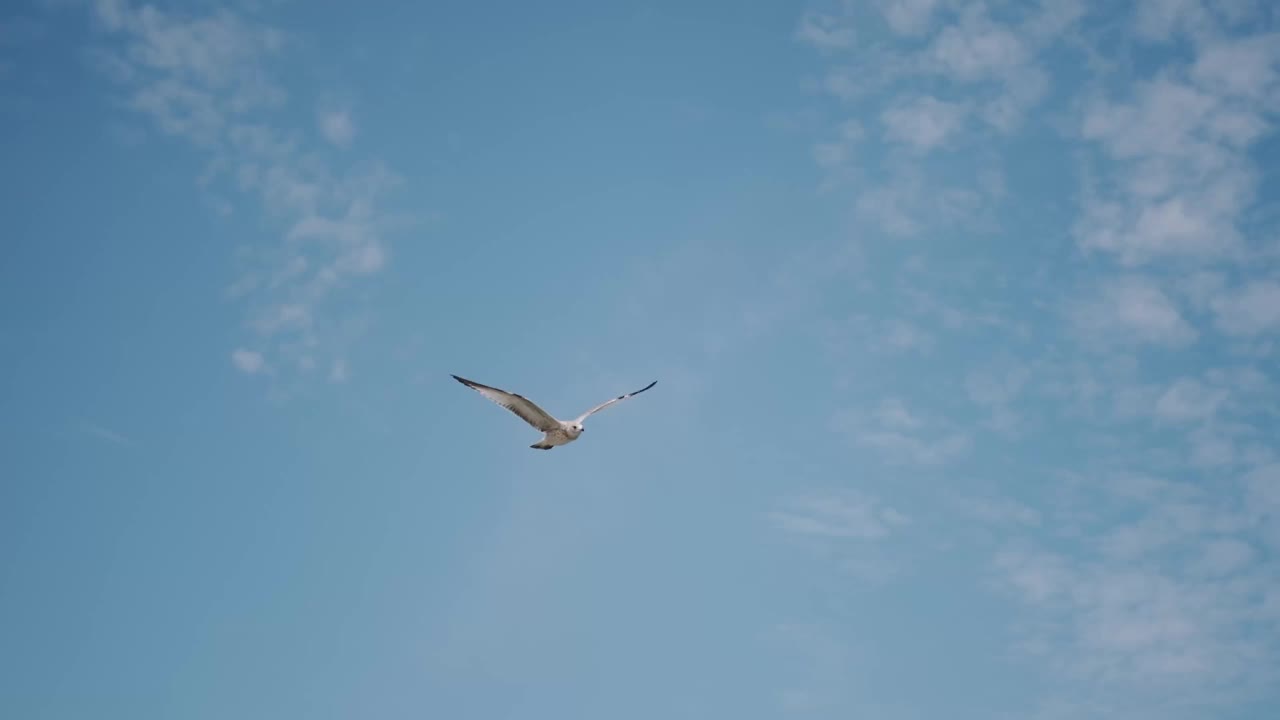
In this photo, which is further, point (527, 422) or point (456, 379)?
point (527, 422)

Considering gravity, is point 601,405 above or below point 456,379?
above

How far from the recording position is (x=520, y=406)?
136 feet

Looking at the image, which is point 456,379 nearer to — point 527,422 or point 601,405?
point 527,422

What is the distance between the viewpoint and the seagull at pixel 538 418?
40375 mm

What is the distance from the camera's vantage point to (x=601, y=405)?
153 feet

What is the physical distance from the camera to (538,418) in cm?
4228

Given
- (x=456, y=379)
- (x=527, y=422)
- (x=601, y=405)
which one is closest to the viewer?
(x=456, y=379)

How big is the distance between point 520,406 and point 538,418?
3.60ft

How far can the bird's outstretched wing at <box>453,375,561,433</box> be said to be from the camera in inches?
1578

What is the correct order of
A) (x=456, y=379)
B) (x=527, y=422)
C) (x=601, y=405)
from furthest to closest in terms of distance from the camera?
(x=601, y=405) < (x=527, y=422) < (x=456, y=379)

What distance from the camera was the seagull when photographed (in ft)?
132

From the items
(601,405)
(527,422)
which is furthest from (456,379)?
(601,405)

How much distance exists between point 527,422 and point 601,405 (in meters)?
4.98

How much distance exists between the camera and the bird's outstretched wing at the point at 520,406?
40.1m
